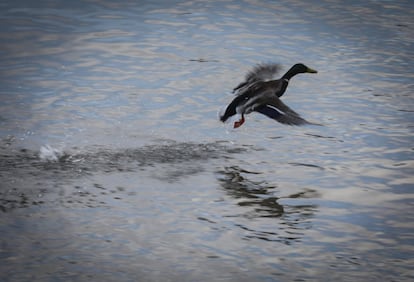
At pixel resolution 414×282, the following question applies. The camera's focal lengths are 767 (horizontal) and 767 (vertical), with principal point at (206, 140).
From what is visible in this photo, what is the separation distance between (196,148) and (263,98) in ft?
2.19

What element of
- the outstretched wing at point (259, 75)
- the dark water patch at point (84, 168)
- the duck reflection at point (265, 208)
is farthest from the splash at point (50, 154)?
the outstretched wing at point (259, 75)

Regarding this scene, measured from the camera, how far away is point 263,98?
527 cm

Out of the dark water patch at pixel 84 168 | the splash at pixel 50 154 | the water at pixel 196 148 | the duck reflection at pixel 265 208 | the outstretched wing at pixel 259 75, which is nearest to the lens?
the water at pixel 196 148

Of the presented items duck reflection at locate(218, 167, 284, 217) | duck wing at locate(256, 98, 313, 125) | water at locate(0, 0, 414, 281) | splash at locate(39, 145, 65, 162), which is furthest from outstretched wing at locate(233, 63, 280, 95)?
splash at locate(39, 145, 65, 162)

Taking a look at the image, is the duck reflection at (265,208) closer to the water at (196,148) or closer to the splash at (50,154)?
the water at (196,148)

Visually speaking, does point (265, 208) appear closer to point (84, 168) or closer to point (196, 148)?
point (196, 148)

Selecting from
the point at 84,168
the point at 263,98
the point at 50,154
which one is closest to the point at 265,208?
the point at 263,98

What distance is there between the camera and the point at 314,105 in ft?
21.5

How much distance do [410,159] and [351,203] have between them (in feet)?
3.12

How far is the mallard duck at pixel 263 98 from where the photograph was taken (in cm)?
495

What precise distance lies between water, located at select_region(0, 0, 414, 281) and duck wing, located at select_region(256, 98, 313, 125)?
0.43 metres

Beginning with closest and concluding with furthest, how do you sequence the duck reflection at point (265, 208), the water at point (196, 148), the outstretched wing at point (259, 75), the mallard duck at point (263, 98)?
the water at point (196, 148)
the duck reflection at point (265, 208)
the mallard duck at point (263, 98)
the outstretched wing at point (259, 75)

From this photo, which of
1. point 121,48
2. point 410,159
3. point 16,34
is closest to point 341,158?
point 410,159

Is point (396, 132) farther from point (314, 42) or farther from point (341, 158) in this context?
point (314, 42)
